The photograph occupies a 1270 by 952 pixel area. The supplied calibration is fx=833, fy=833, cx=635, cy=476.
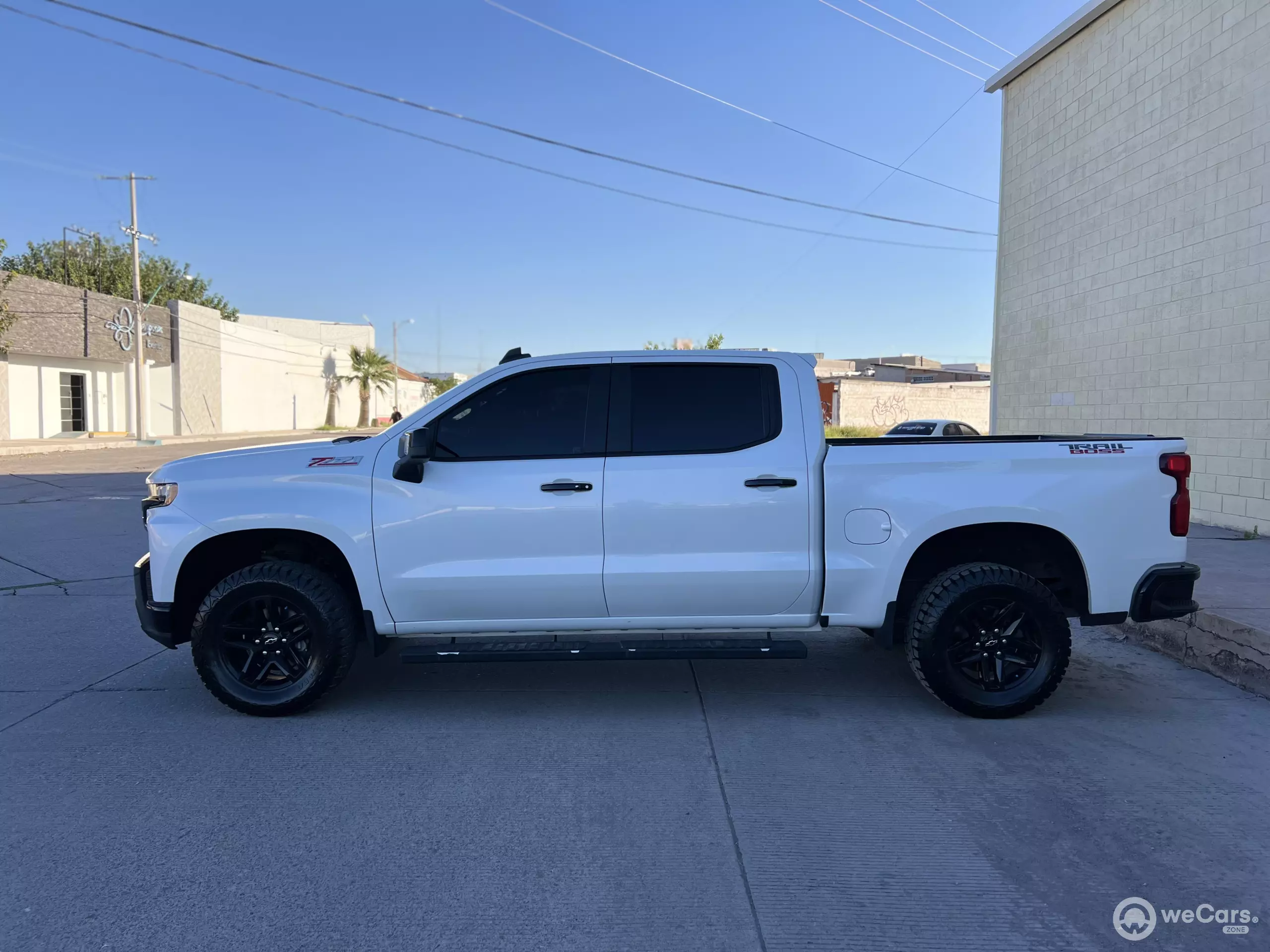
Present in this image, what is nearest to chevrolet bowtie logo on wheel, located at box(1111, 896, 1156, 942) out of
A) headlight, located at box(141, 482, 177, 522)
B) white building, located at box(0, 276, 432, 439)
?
headlight, located at box(141, 482, 177, 522)

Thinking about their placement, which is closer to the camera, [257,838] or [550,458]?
[257,838]

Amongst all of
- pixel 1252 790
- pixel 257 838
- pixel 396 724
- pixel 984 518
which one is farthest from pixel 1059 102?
pixel 257 838

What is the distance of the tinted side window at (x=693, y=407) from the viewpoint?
469cm

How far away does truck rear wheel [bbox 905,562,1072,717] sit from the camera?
4.55 m

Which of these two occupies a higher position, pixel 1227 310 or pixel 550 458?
pixel 1227 310

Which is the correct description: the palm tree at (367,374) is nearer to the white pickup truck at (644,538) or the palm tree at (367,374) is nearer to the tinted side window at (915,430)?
the tinted side window at (915,430)

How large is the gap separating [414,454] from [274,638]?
1360 mm

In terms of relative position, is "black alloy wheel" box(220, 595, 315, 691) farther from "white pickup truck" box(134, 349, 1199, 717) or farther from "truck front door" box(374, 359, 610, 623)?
Answer: "truck front door" box(374, 359, 610, 623)

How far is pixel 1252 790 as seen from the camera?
12.5 feet

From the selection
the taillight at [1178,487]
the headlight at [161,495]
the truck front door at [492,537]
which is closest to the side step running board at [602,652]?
the truck front door at [492,537]

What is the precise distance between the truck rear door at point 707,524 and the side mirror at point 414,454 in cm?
98

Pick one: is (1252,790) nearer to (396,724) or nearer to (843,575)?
(843,575)

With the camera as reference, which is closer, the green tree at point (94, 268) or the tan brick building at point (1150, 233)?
the tan brick building at point (1150, 233)

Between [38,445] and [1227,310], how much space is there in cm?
3463
